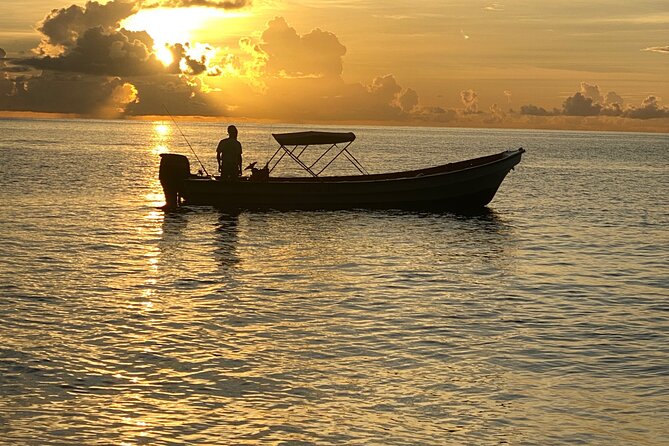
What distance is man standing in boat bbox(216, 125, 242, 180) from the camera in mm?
33469

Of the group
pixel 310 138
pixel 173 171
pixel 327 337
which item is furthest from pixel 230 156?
pixel 327 337

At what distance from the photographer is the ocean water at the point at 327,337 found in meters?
10.3

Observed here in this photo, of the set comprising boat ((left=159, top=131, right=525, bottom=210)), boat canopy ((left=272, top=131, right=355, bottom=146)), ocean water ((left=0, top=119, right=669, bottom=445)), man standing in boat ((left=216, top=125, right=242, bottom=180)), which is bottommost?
ocean water ((left=0, top=119, right=669, bottom=445))

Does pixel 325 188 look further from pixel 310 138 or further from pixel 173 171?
pixel 173 171

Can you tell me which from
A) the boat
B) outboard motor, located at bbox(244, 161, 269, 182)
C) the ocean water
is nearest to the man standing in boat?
the boat

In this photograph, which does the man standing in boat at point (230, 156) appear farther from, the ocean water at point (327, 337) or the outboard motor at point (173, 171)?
the ocean water at point (327, 337)

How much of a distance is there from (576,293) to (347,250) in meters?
7.74

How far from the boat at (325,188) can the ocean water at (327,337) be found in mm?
3404

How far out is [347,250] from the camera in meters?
25.9

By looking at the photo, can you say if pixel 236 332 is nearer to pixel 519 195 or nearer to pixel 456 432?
pixel 456 432

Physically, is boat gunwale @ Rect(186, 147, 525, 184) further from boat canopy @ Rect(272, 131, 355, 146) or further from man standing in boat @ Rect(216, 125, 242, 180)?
boat canopy @ Rect(272, 131, 355, 146)

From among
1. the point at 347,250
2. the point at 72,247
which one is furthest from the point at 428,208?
the point at 72,247

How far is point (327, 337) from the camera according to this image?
14.7 meters

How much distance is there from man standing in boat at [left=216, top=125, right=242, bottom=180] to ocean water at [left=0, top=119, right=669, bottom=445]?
379 centimetres
